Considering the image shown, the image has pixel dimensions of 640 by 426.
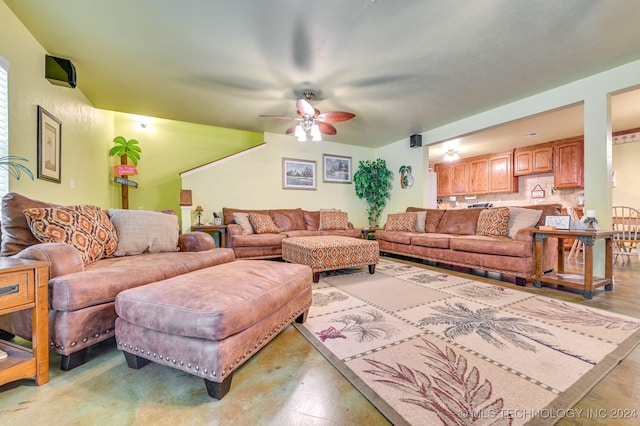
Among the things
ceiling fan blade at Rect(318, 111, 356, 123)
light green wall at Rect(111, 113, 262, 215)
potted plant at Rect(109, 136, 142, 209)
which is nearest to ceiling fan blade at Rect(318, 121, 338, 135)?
ceiling fan blade at Rect(318, 111, 356, 123)

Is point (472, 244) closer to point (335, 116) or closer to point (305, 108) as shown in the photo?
point (335, 116)

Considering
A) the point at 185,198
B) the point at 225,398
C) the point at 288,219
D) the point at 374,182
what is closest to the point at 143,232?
the point at 225,398

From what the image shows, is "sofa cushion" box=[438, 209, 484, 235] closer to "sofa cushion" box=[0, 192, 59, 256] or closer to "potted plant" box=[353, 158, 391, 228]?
"potted plant" box=[353, 158, 391, 228]

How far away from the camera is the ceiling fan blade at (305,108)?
2971 mm

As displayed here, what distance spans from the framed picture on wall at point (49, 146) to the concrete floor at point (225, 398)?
2.06 m

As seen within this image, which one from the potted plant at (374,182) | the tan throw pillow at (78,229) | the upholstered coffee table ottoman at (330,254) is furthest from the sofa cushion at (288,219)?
the tan throw pillow at (78,229)

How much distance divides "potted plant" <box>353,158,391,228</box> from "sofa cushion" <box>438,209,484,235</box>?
5.56ft

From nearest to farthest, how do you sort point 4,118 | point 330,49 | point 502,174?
1. point 4,118
2. point 330,49
3. point 502,174

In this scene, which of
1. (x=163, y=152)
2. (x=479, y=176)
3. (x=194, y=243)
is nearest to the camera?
(x=194, y=243)

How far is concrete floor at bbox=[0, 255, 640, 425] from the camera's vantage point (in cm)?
105

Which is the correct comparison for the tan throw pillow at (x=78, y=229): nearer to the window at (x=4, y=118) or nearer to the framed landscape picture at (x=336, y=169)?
the window at (x=4, y=118)

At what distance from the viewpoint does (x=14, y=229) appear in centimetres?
161

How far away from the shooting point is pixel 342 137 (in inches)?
218

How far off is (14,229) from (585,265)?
458cm
